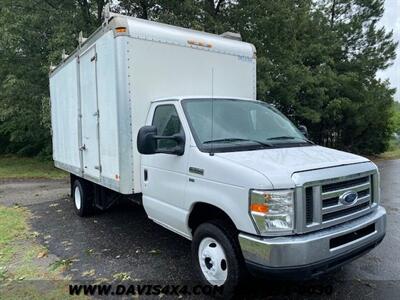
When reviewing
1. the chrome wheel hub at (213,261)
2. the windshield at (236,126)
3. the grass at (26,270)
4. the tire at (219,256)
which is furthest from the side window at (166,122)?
the grass at (26,270)

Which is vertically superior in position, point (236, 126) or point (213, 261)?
point (236, 126)

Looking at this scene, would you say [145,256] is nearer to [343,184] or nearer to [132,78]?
[132,78]

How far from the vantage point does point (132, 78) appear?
521 centimetres

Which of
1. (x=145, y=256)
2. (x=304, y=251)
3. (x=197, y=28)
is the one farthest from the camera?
(x=197, y=28)

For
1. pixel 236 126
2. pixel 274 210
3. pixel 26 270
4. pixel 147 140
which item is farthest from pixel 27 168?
pixel 274 210

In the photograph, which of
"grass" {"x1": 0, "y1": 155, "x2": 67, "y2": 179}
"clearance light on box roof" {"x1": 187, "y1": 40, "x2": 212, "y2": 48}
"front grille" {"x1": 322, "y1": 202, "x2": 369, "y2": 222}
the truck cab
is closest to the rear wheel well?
the truck cab

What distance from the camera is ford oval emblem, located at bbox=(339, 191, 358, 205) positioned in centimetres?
371

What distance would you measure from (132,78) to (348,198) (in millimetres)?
3153

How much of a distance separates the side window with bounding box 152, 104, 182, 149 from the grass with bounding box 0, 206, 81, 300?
6.90 ft

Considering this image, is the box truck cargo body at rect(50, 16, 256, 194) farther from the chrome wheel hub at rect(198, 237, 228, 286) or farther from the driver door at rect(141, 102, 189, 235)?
the chrome wheel hub at rect(198, 237, 228, 286)

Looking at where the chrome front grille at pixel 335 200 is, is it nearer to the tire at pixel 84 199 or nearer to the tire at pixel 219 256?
the tire at pixel 219 256

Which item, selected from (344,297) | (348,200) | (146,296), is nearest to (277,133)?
(348,200)

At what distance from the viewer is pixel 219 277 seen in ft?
13.1

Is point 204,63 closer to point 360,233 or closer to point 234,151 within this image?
point 234,151
